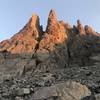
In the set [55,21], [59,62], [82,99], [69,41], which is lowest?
[82,99]

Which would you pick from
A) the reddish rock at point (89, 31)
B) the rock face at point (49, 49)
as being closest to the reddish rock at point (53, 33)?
the rock face at point (49, 49)

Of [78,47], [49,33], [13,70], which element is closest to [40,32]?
[49,33]

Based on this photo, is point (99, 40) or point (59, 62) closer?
point (59, 62)

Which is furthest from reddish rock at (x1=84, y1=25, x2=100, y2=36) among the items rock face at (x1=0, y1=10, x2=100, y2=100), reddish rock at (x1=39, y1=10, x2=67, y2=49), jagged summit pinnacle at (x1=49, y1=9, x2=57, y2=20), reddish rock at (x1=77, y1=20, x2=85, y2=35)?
jagged summit pinnacle at (x1=49, y1=9, x2=57, y2=20)

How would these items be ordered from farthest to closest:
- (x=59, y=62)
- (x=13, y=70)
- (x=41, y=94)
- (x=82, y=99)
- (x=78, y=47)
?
1. (x=78, y=47)
2. (x=59, y=62)
3. (x=13, y=70)
4. (x=41, y=94)
5. (x=82, y=99)

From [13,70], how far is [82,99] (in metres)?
32.9

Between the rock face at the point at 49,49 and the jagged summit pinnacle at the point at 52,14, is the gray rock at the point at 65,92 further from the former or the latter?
the jagged summit pinnacle at the point at 52,14

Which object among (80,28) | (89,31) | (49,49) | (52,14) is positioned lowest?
(49,49)

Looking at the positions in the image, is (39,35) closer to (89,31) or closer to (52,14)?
(52,14)

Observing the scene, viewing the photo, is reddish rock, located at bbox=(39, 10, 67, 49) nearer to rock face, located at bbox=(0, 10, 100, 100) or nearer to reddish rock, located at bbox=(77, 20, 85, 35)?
rock face, located at bbox=(0, 10, 100, 100)

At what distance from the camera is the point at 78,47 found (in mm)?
59281

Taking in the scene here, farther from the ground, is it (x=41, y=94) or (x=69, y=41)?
(x=69, y=41)

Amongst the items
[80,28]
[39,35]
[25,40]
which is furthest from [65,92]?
[80,28]

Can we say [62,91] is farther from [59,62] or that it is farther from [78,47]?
[78,47]
